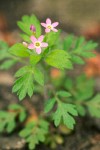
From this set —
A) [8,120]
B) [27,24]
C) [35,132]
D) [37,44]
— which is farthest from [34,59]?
[8,120]

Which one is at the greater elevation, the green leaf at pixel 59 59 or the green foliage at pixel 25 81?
the green leaf at pixel 59 59

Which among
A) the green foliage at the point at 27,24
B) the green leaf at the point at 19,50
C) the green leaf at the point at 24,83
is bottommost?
the green leaf at the point at 24,83

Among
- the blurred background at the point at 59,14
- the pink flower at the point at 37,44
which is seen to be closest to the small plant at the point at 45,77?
the pink flower at the point at 37,44

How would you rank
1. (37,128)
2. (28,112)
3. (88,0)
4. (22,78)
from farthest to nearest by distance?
(88,0) → (28,112) → (37,128) → (22,78)

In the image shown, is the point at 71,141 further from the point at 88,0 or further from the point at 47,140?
the point at 88,0

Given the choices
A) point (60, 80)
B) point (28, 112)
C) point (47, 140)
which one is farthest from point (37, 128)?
point (60, 80)

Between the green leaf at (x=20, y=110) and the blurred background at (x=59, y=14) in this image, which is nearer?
the green leaf at (x=20, y=110)

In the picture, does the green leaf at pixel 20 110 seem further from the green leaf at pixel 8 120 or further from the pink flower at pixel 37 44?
the pink flower at pixel 37 44

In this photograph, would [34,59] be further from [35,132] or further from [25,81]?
[35,132]
